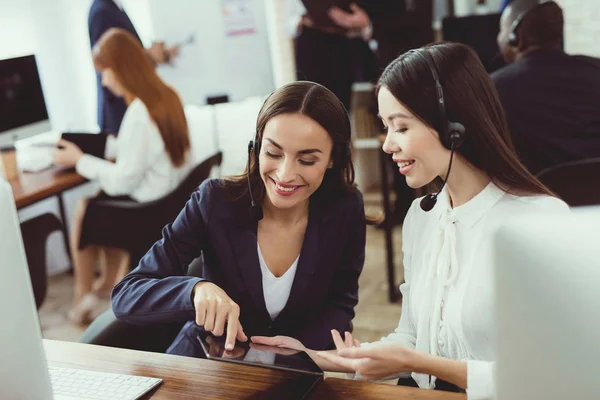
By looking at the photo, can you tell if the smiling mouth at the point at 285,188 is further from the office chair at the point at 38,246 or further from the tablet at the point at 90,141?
the tablet at the point at 90,141

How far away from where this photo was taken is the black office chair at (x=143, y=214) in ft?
10.00

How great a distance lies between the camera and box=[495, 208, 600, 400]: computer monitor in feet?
2.24

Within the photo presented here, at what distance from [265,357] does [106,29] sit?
2832 millimetres

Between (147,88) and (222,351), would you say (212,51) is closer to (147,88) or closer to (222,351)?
(147,88)

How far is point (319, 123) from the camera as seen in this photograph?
148cm

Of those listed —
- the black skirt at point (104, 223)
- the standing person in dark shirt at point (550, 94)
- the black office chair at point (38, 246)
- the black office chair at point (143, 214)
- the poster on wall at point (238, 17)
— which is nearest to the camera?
the standing person in dark shirt at point (550, 94)

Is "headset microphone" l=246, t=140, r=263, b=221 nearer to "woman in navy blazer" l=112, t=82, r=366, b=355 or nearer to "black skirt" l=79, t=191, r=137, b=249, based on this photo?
"woman in navy blazer" l=112, t=82, r=366, b=355

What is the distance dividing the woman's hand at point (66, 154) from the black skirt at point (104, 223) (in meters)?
0.20

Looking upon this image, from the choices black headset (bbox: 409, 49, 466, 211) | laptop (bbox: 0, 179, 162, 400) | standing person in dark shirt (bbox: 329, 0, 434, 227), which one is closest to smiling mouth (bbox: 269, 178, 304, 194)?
black headset (bbox: 409, 49, 466, 211)

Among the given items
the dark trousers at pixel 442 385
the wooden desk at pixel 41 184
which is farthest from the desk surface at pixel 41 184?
the dark trousers at pixel 442 385

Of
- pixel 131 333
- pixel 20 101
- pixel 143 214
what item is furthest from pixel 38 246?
pixel 131 333

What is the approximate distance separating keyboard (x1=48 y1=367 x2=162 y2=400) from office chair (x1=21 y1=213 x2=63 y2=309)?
1745 millimetres

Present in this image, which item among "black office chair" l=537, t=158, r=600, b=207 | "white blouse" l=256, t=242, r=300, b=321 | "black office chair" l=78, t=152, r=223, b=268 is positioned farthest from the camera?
"black office chair" l=78, t=152, r=223, b=268

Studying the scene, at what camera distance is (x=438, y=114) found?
128cm
